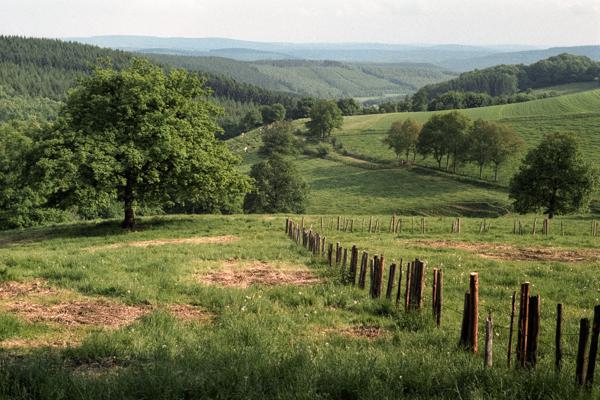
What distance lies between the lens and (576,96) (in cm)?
13775

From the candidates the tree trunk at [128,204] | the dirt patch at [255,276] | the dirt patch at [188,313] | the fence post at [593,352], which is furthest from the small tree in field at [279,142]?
the fence post at [593,352]

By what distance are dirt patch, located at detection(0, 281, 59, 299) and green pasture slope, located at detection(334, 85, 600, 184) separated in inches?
3222

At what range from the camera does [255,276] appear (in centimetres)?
1752

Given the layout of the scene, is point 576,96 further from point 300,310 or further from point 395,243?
point 300,310

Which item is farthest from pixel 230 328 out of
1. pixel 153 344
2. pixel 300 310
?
pixel 300 310

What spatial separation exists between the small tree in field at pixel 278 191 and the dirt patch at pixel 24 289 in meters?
57.4

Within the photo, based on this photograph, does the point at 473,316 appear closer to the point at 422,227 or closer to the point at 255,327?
the point at 255,327

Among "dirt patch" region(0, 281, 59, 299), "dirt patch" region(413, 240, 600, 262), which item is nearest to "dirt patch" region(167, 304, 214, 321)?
"dirt patch" region(0, 281, 59, 299)

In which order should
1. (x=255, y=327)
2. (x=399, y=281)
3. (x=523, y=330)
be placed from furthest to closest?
(x=399, y=281) → (x=255, y=327) → (x=523, y=330)

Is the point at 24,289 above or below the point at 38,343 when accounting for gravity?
below

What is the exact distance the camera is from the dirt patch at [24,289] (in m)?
13.6

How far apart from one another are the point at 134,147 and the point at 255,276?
1774 cm

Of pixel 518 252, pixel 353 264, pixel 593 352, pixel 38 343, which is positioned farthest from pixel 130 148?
pixel 593 352

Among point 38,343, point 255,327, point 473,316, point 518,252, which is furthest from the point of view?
point 518,252
